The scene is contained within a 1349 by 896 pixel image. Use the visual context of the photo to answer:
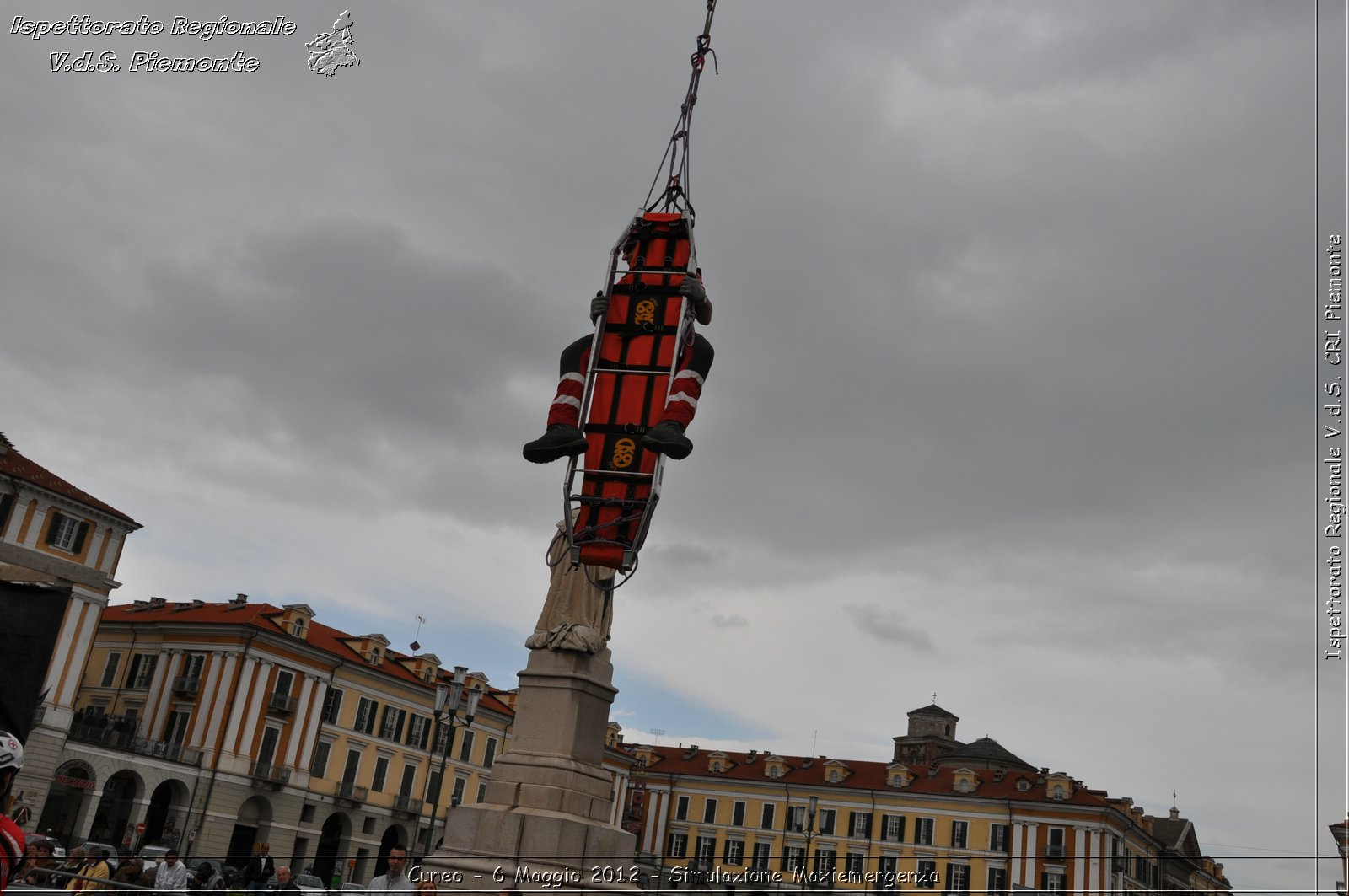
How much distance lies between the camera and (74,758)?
138 feet

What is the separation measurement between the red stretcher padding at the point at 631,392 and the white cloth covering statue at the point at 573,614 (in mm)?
5457

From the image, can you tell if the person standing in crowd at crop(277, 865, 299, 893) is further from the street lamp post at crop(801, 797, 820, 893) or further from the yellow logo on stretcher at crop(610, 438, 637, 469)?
the yellow logo on stretcher at crop(610, 438, 637, 469)

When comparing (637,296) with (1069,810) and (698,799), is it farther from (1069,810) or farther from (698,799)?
(698,799)

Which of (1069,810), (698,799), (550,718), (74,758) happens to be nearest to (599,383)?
(550,718)

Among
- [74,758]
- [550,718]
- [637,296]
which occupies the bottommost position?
[74,758]

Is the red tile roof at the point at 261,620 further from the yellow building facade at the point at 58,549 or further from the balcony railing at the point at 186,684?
the yellow building facade at the point at 58,549

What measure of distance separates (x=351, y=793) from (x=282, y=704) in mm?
6447

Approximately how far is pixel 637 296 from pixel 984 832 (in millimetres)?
58910

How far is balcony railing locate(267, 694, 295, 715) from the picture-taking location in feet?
162

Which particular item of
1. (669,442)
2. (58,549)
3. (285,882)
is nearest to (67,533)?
(58,549)

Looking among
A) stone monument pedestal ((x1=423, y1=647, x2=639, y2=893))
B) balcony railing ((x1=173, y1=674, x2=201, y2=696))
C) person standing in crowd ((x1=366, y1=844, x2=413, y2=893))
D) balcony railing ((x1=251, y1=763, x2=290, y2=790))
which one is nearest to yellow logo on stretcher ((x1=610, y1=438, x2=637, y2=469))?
person standing in crowd ((x1=366, y1=844, x2=413, y2=893))

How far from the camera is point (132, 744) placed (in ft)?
147

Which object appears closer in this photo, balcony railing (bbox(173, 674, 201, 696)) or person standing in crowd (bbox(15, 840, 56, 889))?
person standing in crowd (bbox(15, 840, 56, 889))

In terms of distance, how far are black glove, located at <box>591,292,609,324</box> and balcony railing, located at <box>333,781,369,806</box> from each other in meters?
46.5
